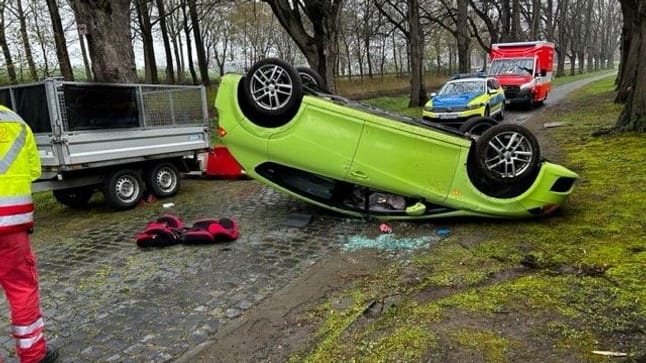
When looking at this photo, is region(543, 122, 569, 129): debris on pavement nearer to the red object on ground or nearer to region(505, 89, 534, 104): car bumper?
region(505, 89, 534, 104): car bumper

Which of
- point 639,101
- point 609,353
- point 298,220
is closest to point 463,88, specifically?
point 639,101

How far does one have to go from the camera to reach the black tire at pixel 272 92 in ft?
19.7

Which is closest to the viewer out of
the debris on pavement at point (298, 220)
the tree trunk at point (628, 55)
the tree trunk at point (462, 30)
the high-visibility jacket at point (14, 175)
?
the high-visibility jacket at point (14, 175)

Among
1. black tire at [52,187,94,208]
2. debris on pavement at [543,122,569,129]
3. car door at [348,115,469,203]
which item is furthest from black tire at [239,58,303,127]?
debris on pavement at [543,122,569,129]

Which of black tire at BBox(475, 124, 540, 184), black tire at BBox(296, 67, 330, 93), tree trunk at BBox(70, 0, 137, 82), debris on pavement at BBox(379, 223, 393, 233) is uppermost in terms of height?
tree trunk at BBox(70, 0, 137, 82)

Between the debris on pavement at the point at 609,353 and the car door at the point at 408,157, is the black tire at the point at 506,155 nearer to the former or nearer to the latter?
the car door at the point at 408,157

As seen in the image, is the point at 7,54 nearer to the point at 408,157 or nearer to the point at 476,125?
the point at 476,125

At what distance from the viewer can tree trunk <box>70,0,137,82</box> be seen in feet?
32.5

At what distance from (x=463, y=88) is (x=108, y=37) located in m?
11.2

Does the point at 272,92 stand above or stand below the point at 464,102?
above

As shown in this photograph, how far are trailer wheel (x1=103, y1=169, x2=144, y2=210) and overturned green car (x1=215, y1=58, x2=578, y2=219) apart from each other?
2.33m

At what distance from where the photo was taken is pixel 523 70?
21.3 metres

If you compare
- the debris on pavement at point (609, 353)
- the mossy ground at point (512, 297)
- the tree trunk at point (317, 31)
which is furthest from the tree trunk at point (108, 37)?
the debris on pavement at point (609, 353)

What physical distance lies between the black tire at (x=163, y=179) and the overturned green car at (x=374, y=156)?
251 cm
